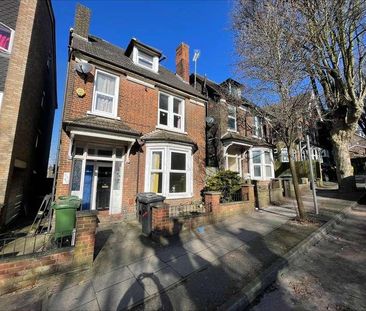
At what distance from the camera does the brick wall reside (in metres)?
7.27

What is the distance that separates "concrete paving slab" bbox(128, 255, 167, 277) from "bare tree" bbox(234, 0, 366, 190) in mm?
7603

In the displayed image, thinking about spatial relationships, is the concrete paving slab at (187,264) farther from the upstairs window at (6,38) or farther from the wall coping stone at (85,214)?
the upstairs window at (6,38)

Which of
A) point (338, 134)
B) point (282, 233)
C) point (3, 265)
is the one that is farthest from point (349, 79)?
point (3, 265)

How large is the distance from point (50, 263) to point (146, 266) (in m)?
1.87

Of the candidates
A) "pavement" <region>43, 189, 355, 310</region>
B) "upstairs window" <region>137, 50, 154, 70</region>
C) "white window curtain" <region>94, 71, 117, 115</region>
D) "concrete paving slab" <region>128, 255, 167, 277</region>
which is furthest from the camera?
"upstairs window" <region>137, 50, 154, 70</region>

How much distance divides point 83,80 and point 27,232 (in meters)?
5.99

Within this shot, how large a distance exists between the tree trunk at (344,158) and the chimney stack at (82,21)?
56.1 ft

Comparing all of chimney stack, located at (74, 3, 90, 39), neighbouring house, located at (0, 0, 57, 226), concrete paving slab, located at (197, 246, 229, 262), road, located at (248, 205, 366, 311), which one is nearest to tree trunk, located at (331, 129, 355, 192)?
road, located at (248, 205, 366, 311)

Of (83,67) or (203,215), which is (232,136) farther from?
(83,67)

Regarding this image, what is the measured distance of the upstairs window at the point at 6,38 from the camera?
289 inches

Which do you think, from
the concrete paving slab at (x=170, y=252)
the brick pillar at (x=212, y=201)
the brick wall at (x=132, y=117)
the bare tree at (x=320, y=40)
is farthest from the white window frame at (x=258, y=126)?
the concrete paving slab at (x=170, y=252)

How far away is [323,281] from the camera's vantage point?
3.64 metres

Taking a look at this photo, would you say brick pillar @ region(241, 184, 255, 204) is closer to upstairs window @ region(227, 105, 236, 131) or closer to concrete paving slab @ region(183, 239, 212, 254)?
concrete paving slab @ region(183, 239, 212, 254)

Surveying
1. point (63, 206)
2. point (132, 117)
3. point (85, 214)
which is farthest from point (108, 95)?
point (85, 214)
